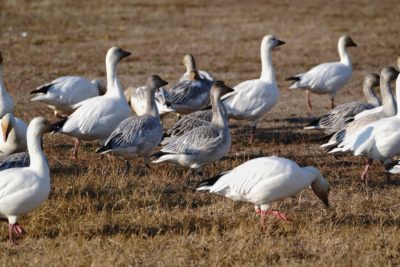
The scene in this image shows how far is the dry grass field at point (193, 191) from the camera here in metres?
5.81

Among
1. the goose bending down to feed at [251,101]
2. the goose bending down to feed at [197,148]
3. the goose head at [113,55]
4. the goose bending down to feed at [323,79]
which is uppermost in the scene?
the goose head at [113,55]

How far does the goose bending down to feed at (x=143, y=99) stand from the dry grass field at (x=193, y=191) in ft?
3.19

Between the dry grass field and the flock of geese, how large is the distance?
10.1 inches

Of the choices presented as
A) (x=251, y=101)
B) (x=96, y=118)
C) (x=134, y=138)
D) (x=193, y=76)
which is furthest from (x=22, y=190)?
(x=193, y=76)

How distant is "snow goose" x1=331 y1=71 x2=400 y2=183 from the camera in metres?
8.06

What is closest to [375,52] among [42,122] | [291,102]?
[291,102]

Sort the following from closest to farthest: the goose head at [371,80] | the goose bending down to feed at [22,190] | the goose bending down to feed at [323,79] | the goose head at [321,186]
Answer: the goose bending down to feed at [22,190] < the goose head at [321,186] < the goose head at [371,80] < the goose bending down to feed at [323,79]

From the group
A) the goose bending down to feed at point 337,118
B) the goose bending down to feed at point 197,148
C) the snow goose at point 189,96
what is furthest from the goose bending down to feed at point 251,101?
the goose bending down to feed at point 197,148

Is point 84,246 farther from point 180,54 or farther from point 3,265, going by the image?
point 180,54

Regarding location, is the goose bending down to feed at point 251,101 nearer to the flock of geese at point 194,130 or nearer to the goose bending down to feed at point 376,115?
the flock of geese at point 194,130

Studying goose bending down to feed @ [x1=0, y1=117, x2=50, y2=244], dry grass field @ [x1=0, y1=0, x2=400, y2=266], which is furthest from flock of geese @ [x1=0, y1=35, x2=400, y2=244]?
dry grass field @ [x1=0, y1=0, x2=400, y2=266]

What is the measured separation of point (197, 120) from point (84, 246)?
3.55 metres

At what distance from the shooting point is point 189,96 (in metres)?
10.9

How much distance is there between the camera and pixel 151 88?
9.39 meters
